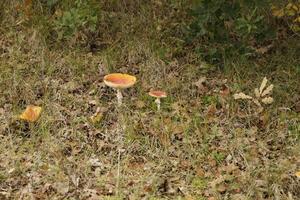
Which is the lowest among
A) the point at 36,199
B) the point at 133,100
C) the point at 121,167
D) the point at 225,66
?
the point at 36,199

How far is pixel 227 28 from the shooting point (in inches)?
235

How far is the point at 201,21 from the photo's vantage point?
5410 millimetres

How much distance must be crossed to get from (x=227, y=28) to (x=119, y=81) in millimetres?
2054

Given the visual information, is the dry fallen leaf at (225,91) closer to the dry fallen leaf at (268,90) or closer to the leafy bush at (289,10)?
the dry fallen leaf at (268,90)

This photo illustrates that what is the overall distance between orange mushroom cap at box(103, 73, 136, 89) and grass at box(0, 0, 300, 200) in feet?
1.81

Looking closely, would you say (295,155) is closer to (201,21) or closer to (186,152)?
(186,152)

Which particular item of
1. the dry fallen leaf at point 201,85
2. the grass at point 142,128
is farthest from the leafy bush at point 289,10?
the dry fallen leaf at point 201,85

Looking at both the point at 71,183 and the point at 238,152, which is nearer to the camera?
the point at 71,183

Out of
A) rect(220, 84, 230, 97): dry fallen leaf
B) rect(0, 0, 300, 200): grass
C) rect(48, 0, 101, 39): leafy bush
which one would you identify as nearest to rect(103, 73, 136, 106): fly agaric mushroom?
rect(0, 0, 300, 200): grass

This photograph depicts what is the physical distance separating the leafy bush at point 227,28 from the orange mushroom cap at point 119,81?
4.34 feet

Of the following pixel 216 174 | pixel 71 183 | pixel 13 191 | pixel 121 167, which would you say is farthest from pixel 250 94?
pixel 13 191

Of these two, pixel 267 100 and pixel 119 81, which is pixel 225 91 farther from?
pixel 119 81

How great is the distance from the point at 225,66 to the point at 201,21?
58cm

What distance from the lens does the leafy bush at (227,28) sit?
5.37 m
